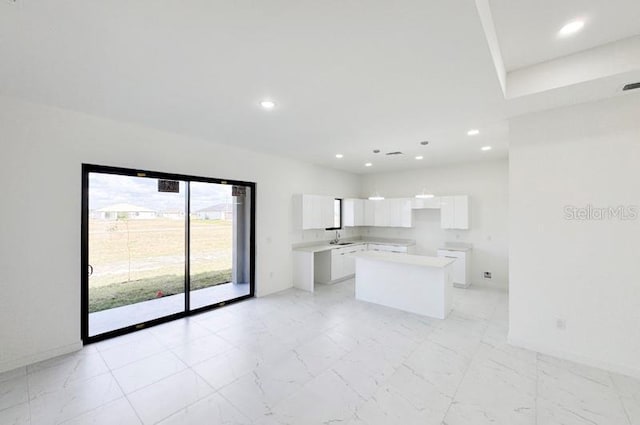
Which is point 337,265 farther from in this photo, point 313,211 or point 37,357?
point 37,357

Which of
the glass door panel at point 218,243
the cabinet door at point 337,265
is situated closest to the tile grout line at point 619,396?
the cabinet door at point 337,265

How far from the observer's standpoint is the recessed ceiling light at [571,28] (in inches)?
83.4

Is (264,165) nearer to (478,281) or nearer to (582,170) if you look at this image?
(582,170)

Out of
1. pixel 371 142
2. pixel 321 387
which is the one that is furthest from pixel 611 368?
pixel 371 142

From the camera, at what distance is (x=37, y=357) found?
2965 mm

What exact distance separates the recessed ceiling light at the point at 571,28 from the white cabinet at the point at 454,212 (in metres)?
4.26

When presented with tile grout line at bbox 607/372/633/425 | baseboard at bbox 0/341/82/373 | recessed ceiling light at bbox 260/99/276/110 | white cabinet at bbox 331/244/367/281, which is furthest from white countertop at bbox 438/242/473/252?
baseboard at bbox 0/341/82/373

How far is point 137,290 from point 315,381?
3293 millimetres

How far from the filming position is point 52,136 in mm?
3084

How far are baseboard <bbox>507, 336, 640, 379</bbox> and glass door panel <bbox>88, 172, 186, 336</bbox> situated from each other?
16.0 feet

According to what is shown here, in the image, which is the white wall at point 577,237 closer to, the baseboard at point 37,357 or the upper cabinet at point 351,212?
the upper cabinet at point 351,212

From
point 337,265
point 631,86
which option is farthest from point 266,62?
point 337,265

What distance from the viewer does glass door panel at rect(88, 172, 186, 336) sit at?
3598 mm

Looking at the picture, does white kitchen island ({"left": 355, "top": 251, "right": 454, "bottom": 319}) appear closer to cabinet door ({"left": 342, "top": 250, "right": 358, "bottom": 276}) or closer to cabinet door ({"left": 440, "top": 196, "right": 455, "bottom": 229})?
cabinet door ({"left": 342, "top": 250, "right": 358, "bottom": 276})
